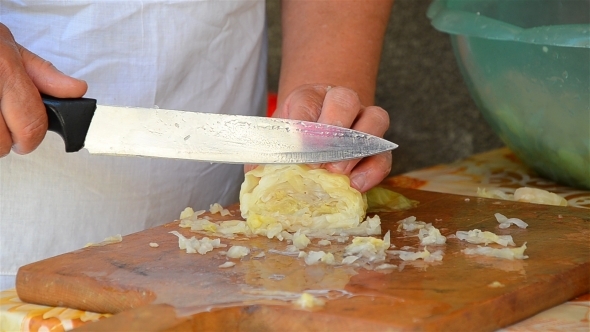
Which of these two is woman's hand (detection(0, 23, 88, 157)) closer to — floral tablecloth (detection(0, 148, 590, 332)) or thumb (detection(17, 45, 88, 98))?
thumb (detection(17, 45, 88, 98))

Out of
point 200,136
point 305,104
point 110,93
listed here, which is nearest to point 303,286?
point 200,136

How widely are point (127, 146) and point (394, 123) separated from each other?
95.9 inches

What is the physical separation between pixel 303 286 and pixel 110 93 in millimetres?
820

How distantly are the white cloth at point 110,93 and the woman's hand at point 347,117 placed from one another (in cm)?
29

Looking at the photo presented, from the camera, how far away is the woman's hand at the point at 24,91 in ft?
4.51

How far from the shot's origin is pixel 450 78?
3.71 meters

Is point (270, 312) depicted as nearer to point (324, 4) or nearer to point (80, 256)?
point (80, 256)

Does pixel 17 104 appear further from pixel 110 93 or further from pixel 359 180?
pixel 359 180

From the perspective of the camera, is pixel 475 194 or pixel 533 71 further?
pixel 475 194

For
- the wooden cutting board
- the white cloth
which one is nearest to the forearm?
the white cloth

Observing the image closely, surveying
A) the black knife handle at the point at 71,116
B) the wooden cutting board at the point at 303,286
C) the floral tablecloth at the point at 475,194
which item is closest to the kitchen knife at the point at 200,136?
the black knife handle at the point at 71,116

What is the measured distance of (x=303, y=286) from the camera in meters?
1.21

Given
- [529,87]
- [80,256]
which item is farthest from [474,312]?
[529,87]

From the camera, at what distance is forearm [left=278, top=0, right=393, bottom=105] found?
1.95 metres
